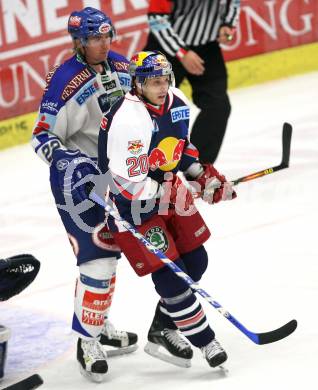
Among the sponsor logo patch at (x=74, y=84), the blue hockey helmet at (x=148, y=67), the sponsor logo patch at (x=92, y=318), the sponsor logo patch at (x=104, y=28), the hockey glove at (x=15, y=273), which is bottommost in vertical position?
the sponsor logo patch at (x=92, y=318)

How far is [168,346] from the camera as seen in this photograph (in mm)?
4906

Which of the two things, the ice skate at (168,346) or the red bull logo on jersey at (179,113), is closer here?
the red bull logo on jersey at (179,113)

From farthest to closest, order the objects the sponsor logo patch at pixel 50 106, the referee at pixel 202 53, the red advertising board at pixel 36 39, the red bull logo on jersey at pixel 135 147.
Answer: the red advertising board at pixel 36 39
the referee at pixel 202 53
the sponsor logo patch at pixel 50 106
the red bull logo on jersey at pixel 135 147

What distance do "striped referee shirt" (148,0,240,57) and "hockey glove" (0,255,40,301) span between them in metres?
2.93

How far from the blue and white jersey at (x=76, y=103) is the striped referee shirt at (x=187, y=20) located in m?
2.51

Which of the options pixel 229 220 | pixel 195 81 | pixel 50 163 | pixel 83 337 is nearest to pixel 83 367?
pixel 83 337

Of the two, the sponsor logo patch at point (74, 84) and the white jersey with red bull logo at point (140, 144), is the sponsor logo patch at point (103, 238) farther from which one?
the sponsor logo patch at point (74, 84)

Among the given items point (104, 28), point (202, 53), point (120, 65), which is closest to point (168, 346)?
point (120, 65)

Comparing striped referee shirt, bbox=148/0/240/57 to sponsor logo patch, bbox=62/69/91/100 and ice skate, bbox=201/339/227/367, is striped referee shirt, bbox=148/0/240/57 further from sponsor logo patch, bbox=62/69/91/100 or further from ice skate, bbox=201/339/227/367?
ice skate, bbox=201/339/227/367

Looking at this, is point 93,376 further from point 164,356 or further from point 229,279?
point 229,279

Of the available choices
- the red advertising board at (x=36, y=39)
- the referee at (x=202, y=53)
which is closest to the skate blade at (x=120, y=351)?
the referee at (x=202, y=53)

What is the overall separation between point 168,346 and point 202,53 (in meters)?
3.21

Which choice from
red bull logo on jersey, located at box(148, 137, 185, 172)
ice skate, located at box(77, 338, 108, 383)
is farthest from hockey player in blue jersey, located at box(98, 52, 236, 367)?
ice skate, located at box(77, 338, 108, 383)

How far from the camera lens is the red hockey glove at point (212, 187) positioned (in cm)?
485
